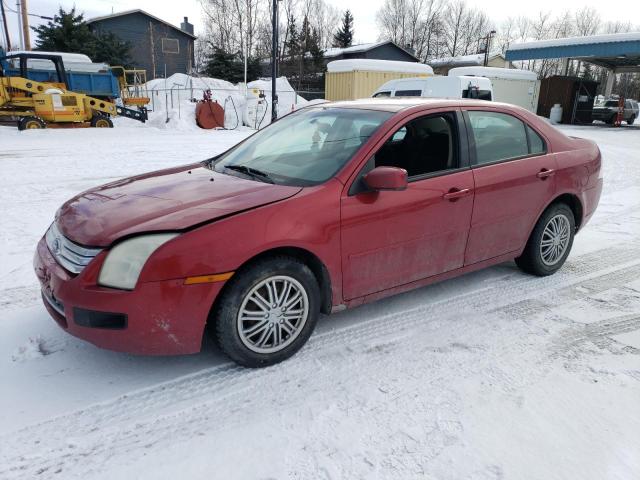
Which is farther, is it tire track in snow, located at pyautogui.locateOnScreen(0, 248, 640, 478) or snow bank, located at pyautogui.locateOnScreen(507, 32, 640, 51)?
snow bank, located at pyautogui.locateOnScreen(507, 32, 640, 51)

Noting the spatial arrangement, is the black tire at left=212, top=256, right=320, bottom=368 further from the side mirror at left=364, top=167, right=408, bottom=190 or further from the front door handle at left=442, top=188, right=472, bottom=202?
the front door handle at left=442, top=188, right=472, bottom=202

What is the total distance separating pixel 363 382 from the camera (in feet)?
9.46

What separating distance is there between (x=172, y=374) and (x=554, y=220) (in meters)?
3.44

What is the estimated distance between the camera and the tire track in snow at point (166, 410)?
7.56 feet

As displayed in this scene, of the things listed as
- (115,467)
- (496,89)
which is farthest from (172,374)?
(496,89)

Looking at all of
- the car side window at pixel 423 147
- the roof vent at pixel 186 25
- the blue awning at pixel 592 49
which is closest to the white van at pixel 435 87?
the car side window at pixel 423 147

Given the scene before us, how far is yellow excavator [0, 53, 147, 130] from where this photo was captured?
53.2 feet

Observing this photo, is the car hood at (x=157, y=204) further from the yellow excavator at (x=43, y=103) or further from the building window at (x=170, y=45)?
the building window at (x=170, y=45)

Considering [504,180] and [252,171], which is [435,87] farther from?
[252,171]

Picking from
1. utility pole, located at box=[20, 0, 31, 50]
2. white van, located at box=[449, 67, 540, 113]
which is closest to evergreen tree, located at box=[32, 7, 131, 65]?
utility pole, located at box=[20, 0, 31, 50]

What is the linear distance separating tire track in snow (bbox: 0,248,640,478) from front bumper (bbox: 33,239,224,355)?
0.84 feet

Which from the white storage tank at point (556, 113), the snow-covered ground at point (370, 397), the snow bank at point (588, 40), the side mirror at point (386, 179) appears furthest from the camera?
the white storage tank at point (556, 113)

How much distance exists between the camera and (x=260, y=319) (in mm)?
2916

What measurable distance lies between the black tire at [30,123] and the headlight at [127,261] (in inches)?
622
